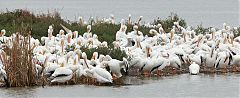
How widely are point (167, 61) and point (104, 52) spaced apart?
4.15ft

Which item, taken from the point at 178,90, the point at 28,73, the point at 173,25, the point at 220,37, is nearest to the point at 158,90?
the point at 178,90

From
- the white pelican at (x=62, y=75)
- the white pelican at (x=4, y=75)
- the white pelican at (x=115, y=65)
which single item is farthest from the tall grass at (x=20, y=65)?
the white pelican at (x=115, y=65)

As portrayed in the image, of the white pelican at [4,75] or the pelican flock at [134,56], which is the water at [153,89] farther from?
the pelican flock at [134,56]

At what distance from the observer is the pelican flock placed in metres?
13.6

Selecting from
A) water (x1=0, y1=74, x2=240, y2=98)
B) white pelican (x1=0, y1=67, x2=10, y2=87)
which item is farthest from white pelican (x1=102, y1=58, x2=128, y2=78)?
white pelican (x1=0, y1=67, x2=10, y2=87)

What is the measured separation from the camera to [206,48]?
1700cm

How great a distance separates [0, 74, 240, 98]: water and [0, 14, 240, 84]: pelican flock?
31cm

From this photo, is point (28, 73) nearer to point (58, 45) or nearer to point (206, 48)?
point (58, 45)

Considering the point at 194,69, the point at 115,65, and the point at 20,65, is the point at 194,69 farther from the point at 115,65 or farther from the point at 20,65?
the point at 20,65

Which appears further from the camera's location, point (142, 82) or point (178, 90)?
point (142, 82)

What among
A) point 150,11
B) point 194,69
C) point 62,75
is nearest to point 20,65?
point 62,75

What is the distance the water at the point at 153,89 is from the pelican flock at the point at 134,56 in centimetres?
31

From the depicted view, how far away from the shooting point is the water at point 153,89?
1241 centimetres

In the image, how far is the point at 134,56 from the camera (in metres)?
15.5
